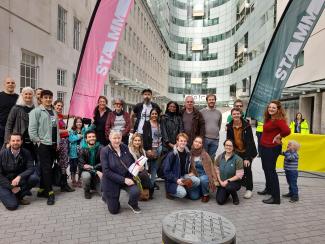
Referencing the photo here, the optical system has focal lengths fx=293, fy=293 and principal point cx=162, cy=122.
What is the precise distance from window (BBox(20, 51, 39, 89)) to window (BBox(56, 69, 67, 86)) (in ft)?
7.01

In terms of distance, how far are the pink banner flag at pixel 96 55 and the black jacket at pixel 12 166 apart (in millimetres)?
1458

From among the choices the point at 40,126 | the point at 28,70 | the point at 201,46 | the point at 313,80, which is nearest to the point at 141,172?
the point at 40,126

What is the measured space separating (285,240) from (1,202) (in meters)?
4.89

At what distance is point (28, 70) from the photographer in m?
12.6

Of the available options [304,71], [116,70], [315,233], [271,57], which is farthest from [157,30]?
[315,233]

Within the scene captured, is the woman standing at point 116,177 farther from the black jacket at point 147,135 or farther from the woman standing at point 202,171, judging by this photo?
the woman standing at point 202,171

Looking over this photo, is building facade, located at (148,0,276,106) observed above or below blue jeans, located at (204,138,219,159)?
above

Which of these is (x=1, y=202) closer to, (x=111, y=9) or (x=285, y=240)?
(x=111, y=9)

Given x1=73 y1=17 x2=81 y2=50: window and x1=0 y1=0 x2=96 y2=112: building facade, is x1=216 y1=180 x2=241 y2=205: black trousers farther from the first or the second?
x1=73 y1=17 x2=81 y2=50: window

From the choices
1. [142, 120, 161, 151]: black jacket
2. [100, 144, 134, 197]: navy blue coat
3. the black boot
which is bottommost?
the black boot

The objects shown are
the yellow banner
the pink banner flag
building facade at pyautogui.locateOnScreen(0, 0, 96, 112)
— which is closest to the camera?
the pink banner flag

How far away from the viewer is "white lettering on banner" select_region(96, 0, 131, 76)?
652cm

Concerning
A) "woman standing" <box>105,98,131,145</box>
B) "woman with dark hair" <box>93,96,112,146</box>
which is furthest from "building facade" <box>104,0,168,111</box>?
"woman standing" <box>105,98,131,145</box>

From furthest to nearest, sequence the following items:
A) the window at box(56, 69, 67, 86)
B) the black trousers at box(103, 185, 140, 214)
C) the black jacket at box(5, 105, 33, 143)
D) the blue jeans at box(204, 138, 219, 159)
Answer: the window at box(56, 69, 67, 86), the blue jeans at box(204, 138, 219, 159), the black jacket at box(5, 105, 33, 143), the black trousers at box(103, 185, 140, 214)
